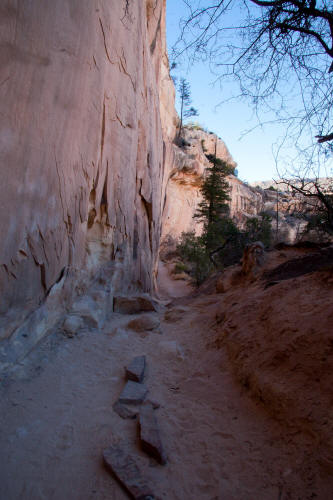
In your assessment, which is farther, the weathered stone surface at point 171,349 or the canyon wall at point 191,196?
the canyon wall at point 191,196

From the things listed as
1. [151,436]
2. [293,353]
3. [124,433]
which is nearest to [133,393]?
[124,433]

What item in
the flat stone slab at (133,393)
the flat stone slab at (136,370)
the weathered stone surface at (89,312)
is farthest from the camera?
the weathered stone surface at (89,312)

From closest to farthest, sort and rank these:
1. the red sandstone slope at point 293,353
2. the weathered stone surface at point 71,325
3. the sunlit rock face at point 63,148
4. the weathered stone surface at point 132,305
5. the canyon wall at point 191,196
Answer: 1. the red sandstone slope at point 293,353
2. the sunlit rock face at point 63,148
3. the weathered stone surface at point 71,325
4. the weathered stone surface at point 132,305
5. the canyon wall at point 191,196

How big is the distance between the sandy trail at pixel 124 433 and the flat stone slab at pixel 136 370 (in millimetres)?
111

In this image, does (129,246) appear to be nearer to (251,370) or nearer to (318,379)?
(251,370)

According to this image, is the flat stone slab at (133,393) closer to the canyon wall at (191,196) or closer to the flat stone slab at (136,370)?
the flat stone slab at (136,370)

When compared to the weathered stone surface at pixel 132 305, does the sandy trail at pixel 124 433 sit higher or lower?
lower

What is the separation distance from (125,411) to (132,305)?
3.48 m

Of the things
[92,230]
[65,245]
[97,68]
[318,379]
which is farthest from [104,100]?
[318,379]

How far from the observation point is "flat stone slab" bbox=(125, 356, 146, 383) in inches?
122

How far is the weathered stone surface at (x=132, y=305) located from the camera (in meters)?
5.77

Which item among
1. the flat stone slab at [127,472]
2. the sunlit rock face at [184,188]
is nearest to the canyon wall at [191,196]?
the sunlit rock face at [184,188]

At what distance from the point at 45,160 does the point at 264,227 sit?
44.1 feet

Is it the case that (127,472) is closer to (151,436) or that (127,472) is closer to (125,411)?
(151,436)
